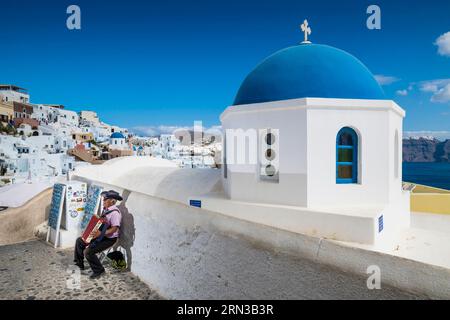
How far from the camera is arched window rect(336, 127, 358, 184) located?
556 cm

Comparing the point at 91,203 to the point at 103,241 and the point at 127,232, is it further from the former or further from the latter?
the point at 103,241

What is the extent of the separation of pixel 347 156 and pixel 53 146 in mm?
48756

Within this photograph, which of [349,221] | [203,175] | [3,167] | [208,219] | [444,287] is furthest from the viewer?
[3,167]

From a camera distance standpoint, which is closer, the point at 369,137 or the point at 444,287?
the point at 444,287

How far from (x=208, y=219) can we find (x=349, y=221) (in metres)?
2.34

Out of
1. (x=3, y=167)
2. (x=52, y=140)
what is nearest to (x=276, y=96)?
(x=3, y=167)

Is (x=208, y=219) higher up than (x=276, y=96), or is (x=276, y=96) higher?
(x=276, y=96)

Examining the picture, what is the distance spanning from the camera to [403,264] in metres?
2.58

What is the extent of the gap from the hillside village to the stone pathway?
460 inches

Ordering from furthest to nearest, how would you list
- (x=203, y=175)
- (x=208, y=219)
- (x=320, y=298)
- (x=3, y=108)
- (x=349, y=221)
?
(x=3, y=108)
(x=203, y=175)
(x=349, y=221)
(x=208, y=219)
(x=320, y=298)

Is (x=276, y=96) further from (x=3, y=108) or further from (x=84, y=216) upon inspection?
(x=3, y=108)

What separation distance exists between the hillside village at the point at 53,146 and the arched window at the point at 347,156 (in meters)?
12.7

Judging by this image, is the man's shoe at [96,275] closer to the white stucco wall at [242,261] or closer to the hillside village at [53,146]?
the white stucco wall at [242,261]
